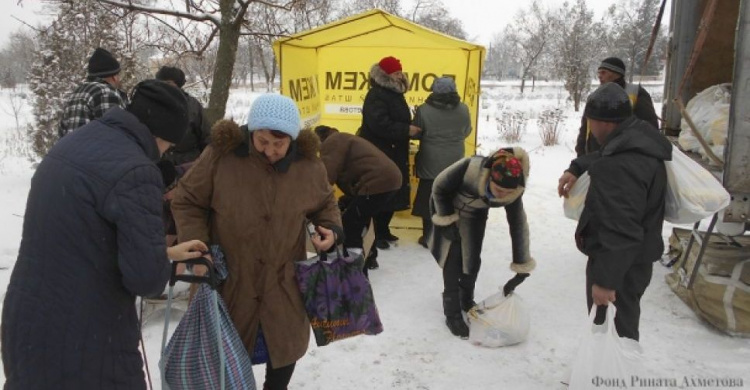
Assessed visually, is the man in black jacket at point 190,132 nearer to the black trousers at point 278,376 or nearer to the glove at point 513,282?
the black trousers at point 278,376

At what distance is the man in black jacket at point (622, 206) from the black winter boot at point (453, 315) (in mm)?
1244

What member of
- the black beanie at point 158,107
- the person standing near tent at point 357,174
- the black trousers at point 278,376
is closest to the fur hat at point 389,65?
the person standing near tent at point 357,174

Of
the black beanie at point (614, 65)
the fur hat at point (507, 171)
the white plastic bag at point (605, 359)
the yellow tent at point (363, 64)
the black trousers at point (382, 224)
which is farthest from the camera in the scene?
the yellow tent at point (363, 64)

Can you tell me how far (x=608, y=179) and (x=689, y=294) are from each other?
217 cm

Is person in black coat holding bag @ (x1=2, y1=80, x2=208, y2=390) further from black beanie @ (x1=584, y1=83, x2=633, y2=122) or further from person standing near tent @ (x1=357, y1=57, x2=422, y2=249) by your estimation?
person standing near tent @ (x1=357, y1=57, x2=422, y2=249)

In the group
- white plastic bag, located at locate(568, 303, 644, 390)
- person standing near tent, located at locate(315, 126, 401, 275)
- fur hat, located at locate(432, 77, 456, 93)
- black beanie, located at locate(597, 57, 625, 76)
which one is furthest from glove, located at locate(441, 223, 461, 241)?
fur hat, located at locate(432, 77, 456, 93)

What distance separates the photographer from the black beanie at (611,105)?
2.72 metres

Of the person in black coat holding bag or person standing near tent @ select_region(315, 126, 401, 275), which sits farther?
person standing near tent @ select_region(315, 126, 401, 275)

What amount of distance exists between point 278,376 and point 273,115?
4.04 ft

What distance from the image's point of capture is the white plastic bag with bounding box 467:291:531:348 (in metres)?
3.72

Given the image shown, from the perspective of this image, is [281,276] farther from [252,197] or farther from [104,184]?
[104,184]

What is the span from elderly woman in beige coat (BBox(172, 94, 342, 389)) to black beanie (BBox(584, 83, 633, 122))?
4.98 feet

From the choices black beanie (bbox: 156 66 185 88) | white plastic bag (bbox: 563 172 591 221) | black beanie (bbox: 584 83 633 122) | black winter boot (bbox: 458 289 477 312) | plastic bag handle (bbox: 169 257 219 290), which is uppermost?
black beanie (bbox: 156 66 185 88)

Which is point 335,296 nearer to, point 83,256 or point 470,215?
point 83,256
